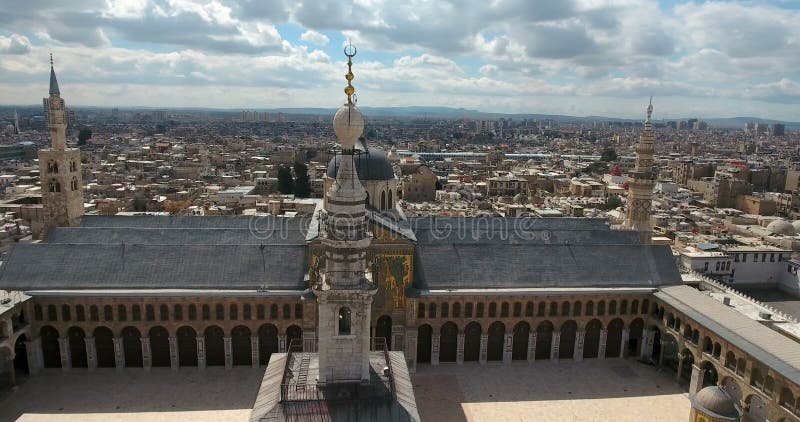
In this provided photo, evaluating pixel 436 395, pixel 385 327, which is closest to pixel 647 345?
pixel 436 395

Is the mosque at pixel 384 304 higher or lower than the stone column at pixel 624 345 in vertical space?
higher

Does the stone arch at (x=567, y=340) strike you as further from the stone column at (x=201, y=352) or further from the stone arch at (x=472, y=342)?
the stone column at (x=201, y=352)

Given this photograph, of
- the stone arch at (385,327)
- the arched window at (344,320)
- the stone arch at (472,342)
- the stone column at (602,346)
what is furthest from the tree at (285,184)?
the arched window at (344,320)

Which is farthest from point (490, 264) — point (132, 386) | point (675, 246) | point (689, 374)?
point (675, 246)

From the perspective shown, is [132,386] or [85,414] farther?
[132,386]

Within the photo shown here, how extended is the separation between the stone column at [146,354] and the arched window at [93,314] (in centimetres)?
325

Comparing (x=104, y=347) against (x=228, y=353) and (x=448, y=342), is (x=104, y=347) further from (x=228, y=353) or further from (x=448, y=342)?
(x=448, y=342)

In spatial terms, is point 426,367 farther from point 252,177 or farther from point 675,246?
point 252,177

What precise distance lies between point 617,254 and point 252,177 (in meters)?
89.8

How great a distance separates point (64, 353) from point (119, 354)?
3.55m

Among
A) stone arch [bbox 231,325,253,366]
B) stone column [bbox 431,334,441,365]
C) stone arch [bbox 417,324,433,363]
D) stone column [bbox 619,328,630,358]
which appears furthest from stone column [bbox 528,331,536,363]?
stone arch [bbox 231,325,253,366]

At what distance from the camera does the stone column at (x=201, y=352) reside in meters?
37.3

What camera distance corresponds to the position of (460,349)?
129 ft

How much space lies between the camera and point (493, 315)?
129ft
